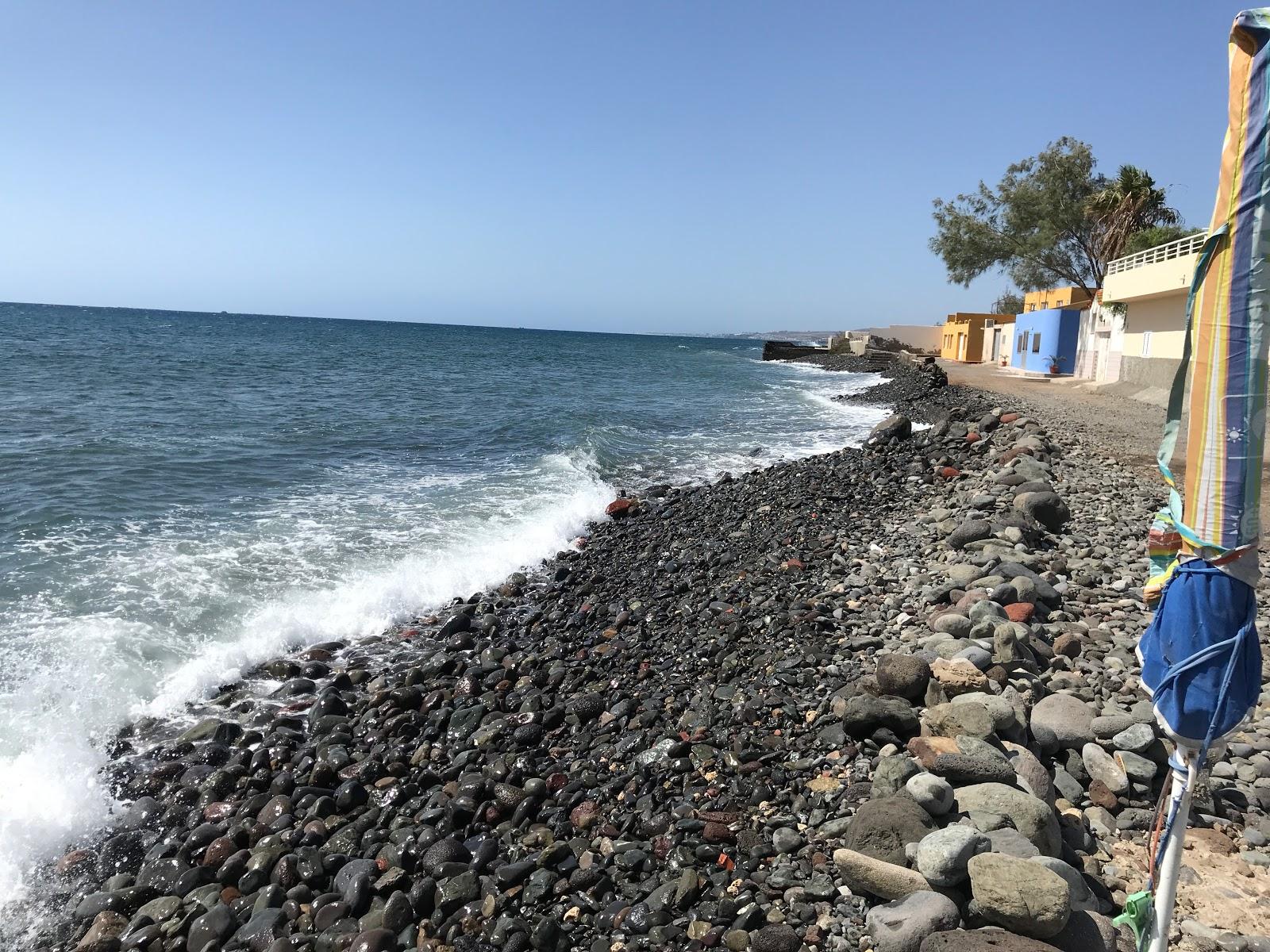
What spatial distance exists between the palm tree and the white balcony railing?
45.8 feet

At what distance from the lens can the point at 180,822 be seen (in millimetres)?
5254

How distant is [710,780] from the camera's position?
4.69 meters

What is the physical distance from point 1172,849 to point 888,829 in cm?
125

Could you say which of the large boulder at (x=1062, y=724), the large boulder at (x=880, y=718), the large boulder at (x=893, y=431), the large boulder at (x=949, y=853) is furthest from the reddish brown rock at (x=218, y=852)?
the large boulder at (x=893, y=431)

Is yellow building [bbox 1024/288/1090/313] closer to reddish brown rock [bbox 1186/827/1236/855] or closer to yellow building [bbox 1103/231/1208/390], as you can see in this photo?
yellow building [bbox 1103/231/1208/390]

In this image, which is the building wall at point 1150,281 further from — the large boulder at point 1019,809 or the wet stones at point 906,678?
the large boulder at point 1019,809

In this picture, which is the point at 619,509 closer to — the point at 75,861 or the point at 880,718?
the point at 880,718

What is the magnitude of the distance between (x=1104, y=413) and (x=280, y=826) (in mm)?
19660

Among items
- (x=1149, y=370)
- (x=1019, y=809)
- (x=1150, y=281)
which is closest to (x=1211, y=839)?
(x=1019, y=809)

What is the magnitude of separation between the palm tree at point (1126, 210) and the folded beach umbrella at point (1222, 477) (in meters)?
44.6

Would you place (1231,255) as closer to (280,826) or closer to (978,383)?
(280,826)

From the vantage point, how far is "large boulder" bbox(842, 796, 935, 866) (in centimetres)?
344

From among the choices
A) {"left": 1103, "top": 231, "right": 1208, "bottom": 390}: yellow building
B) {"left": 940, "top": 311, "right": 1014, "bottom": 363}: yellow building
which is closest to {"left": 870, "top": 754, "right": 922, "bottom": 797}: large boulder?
{"left": 1103, "top": 231, "right": 1208, "bottom": 390}: yellow building

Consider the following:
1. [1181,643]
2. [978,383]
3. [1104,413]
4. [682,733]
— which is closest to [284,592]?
[682,733]
